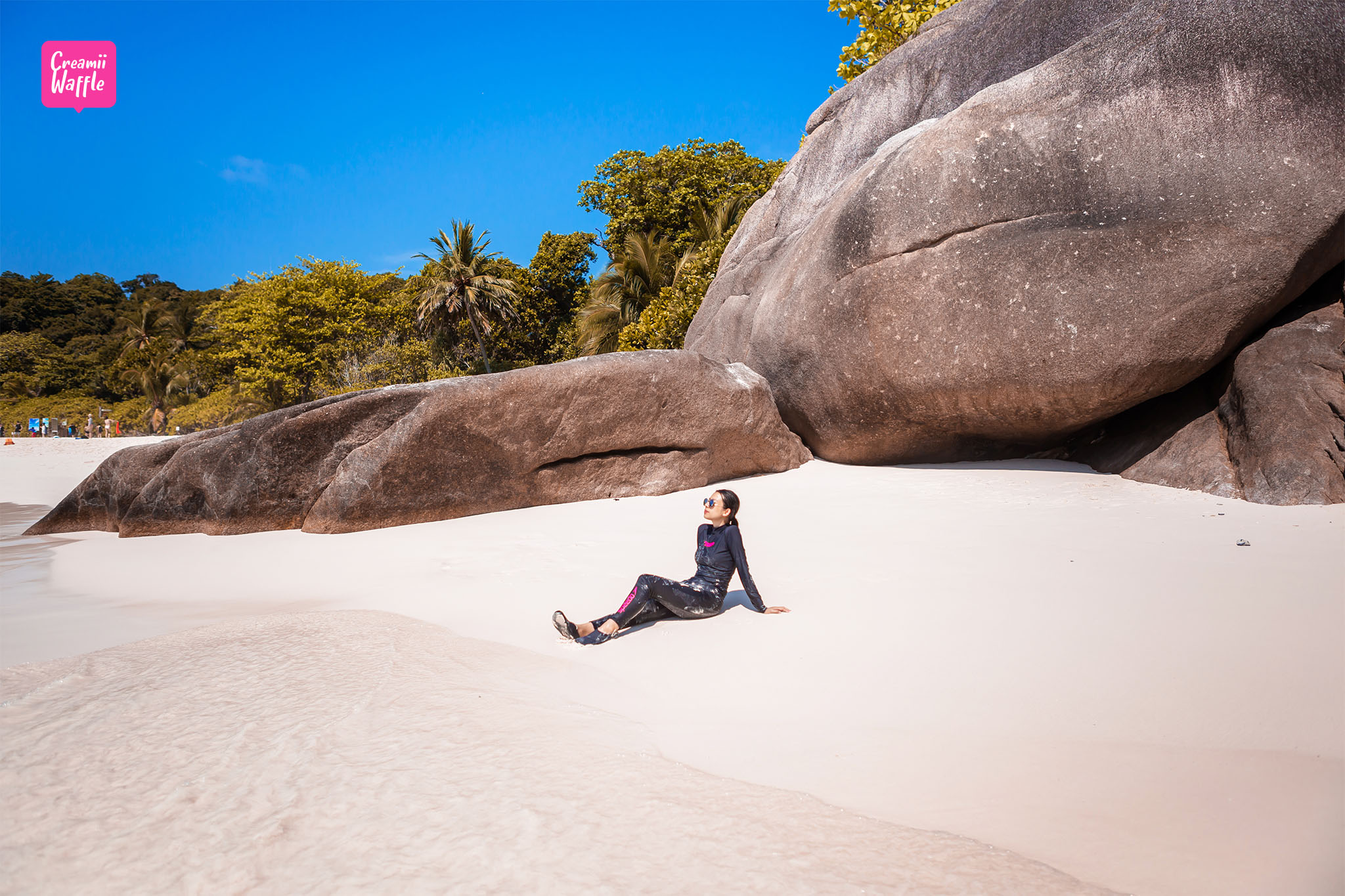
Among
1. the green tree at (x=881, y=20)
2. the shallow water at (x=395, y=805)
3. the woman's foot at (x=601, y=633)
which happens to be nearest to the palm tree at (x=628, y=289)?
the green tree at (x=881, y=20)

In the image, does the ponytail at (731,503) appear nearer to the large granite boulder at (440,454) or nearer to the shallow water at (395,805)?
the shallow water at (395,805)

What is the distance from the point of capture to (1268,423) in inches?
200

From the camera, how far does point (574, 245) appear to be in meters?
31.7

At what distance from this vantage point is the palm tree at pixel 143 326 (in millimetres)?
43656

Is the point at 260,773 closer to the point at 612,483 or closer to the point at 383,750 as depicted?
the point at 383,750

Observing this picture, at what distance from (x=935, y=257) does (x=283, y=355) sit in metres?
28.3

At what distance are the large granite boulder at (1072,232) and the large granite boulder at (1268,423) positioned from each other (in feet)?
0.73

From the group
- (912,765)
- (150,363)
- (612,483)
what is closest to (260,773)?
(912,765)

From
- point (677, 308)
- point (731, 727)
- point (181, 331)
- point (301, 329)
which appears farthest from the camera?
point (181, 331)

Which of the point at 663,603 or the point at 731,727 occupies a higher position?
the point at 663,603

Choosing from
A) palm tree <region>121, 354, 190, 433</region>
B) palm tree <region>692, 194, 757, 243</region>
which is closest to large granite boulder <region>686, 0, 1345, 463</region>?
palm tree <region>692, 194, 757, 243</region>

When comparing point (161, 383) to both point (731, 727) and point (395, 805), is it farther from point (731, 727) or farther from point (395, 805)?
point (731, 727)

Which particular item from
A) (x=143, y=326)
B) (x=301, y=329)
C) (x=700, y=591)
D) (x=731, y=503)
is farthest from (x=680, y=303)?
(x=143, y=326)

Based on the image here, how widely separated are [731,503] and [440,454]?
3.64 meters
